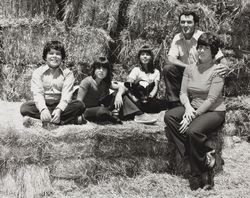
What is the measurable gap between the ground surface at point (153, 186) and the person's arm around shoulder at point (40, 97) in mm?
246

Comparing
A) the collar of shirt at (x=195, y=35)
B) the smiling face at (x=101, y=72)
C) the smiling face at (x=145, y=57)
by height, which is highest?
the collar of shirt at (x=195, y=35)

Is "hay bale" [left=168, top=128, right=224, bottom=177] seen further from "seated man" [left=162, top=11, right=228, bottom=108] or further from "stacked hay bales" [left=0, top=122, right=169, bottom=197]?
"seated man" [left=162, top=11, right=228, bottom=108]

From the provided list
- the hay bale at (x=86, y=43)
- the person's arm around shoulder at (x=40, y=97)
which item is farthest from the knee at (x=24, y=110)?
the hay bale at (x=86, y=43)

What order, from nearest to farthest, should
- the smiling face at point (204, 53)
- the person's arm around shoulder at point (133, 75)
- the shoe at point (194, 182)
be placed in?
the shoe at point (194, 182), the smiling face at point (204, 53), the person's arm around shoulder at point (133, 75)

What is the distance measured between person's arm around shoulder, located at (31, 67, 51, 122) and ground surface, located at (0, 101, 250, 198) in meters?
0.25

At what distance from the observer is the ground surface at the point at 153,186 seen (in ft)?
12.5

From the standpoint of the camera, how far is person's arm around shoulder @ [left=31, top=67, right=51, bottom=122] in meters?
3.78

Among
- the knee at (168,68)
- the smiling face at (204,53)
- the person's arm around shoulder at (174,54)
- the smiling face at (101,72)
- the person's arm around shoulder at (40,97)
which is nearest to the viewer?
the person's arm around shoulder at (40,97)

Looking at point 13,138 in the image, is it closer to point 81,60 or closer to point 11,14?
point 81,60

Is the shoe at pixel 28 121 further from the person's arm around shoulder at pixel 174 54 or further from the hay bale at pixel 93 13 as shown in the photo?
the person's arm around shoulder at pixel 174 54

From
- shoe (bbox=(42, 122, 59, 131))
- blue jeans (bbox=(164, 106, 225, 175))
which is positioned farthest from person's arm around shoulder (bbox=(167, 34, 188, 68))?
shoe (bbox=(42, 122, 59, 131))

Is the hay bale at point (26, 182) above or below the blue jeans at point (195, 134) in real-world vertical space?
below

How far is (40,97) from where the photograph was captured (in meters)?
3.92

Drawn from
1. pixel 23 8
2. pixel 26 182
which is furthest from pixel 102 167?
pixel 23 8
